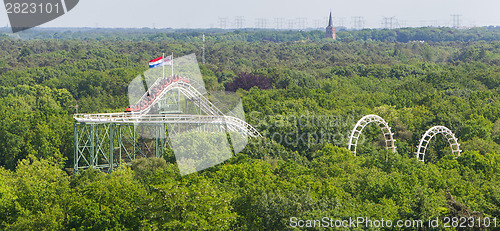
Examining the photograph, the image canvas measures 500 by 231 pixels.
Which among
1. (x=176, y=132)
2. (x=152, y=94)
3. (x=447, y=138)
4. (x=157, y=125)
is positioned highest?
(x=152, y=94)

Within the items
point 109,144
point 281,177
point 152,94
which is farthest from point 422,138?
point 109,144

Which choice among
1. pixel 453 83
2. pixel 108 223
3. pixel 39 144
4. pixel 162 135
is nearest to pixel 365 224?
pixel 108 223

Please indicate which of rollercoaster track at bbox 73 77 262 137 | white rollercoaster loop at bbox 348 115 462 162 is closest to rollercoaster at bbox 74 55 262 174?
rollercoaster track at bbox 73 77 262 137

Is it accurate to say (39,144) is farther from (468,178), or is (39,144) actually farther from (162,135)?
(468,178)

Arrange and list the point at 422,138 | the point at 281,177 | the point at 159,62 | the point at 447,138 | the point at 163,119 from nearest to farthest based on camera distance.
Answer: the point at 281,177 → the point at 422,138 → the point at 163,119 → the point at 447,138 → the point at 159,62

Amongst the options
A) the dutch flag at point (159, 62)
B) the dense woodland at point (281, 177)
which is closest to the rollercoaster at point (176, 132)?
the dense woodland at point (281, 177)

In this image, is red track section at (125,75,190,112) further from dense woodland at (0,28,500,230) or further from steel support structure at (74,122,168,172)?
dense woodland at (0,28,500,230)

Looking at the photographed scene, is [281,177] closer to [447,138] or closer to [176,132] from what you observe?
[176,132]

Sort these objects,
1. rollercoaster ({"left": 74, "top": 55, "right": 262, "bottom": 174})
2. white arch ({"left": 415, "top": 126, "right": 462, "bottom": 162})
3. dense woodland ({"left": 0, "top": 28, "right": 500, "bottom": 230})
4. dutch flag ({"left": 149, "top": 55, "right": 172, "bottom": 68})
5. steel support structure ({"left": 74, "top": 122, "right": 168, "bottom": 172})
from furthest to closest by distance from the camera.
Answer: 1. dutch flag ({"left": 149, "top": 55, "right": 172, "bottom": 68})
2. white arch ({"left": 415, "top": 126, "right": 462, "bottom": 162})
3. steel support structure ({"left": 74, "top": 122, "right": 168, "bottom": 172})
4. rollercoaster ({"left": 74, "top": 55, "right": 262, "bottom": 174})
5. dense woodland ({"left": 0, "top": 28, "right": 500, "bottom": 230})

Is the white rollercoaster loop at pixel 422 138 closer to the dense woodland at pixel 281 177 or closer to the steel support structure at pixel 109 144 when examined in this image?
the dense woodland at pixel 281 177

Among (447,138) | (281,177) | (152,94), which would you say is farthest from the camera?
(152,94)

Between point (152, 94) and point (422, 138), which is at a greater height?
point (152, 94)
